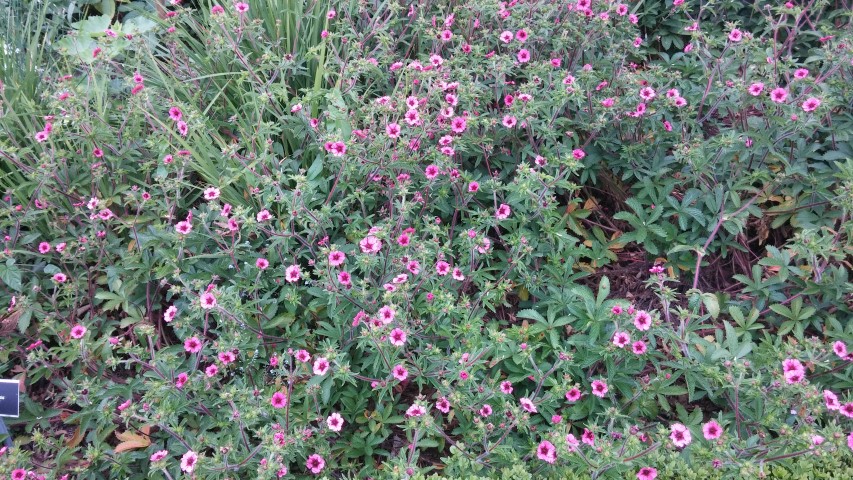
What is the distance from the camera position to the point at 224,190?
106 inches

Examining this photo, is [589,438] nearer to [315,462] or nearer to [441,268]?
[441,268]

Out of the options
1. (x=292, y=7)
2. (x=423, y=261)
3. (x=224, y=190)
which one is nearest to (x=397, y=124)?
(x=423, y=261)

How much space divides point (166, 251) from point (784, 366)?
216cm

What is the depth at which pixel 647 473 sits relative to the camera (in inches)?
72.4

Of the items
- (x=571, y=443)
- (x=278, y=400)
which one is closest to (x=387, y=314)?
(x=278, y=400)

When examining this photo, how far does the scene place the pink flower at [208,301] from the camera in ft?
6.72

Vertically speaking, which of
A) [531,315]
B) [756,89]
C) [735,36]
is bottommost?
[531,315]

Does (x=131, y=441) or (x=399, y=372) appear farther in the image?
(x=131, y=441)

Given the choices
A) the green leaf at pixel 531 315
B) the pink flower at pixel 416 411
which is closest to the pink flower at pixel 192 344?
the pink flower at pixel 416 411

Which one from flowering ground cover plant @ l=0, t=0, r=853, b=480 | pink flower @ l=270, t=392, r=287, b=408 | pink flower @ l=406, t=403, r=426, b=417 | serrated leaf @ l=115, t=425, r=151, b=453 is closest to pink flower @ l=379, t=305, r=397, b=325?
flowering ground cover plant @ l=0, t=0, r=853, b=480

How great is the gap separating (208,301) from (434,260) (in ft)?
2.82

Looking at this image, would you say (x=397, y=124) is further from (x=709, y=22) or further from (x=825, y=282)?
(x=709, y=22)

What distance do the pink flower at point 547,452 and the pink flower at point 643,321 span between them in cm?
46

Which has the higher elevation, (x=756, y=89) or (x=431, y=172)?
(x=756, y=89)
